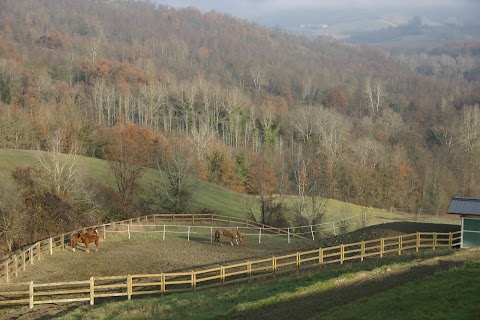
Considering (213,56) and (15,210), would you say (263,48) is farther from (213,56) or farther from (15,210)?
(15,210)

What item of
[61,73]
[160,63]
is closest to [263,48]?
[160,63]

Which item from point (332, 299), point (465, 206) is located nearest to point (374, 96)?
point (465, 206)

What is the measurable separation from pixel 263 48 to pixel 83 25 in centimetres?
6012

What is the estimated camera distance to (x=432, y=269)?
23.1 metres

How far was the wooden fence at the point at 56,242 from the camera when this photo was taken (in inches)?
1061

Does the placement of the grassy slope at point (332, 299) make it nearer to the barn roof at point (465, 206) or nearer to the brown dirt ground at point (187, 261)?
the brown dirt ground at point (187, 261)

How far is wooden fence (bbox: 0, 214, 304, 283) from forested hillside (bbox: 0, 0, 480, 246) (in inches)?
195

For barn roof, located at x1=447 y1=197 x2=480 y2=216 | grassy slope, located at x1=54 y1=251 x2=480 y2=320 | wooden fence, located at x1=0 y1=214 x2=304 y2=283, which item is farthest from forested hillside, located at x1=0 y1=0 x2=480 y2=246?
grassy slope, located at x1=54 y1=251 x2=480 y2=320

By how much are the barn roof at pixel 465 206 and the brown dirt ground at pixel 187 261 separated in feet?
13.3

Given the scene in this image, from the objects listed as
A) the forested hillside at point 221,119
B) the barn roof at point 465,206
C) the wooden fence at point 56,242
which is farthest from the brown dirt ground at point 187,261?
the forested hillside at point 221,119

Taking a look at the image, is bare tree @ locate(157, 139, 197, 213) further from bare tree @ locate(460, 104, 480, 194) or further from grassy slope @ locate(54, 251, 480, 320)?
bare tree @ locate(460, 104, 480, 194)

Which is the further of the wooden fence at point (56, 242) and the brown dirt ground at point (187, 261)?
the wooden fence at point (56, 242)

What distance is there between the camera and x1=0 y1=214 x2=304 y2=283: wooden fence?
2695 cm

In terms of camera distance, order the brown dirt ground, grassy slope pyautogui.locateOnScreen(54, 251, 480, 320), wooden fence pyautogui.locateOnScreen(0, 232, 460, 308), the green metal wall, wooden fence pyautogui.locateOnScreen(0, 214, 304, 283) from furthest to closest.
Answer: the green metal wall → wooden fence pyautogui.locateOnScreen(0, 214, 304, 283) → wooden fence pyautogui.locateOnScreen(0, 232, 460, 308) → the brown dirt ground → grassy slope pyautogui.locateOnScreen(54, 251, 480, 320)
